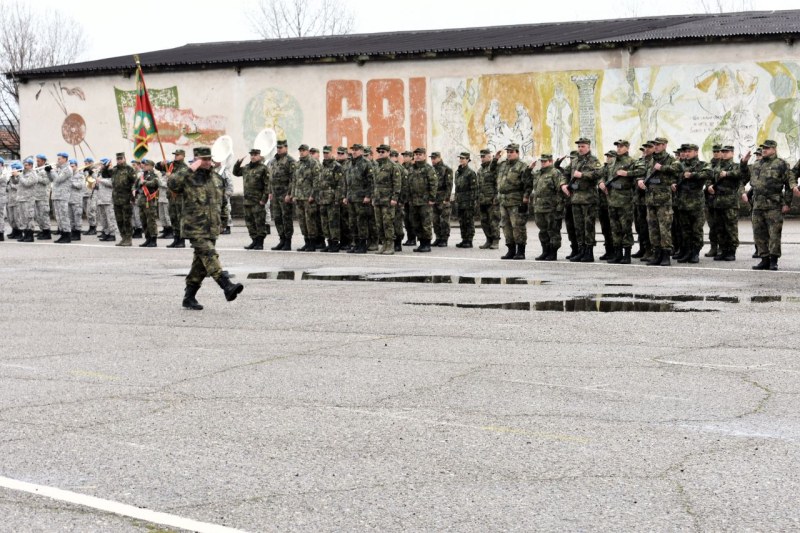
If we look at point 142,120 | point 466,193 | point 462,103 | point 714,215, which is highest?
point 462,103

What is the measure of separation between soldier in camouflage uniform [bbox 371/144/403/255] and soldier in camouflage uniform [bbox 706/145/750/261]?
5.49 meters

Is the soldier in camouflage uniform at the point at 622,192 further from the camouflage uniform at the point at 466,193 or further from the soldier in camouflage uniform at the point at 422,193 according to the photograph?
the camouflage uniform at the point at 466,193

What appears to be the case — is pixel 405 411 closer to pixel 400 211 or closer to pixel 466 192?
pixel 400 211

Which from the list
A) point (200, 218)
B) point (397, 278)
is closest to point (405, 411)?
point (200, 218)

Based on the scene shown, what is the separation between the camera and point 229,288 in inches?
543

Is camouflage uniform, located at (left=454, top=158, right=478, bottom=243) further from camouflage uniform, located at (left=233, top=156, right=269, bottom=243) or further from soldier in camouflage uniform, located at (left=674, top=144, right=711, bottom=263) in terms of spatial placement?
soldier in camouflage uniform, located at (left=674, top=144, right=711, bottom=263)

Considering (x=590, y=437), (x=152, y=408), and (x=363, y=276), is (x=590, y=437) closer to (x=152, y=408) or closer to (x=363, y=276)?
(x=152, y=408)

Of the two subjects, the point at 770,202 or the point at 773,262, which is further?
the point at 770,202

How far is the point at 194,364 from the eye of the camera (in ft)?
32.5

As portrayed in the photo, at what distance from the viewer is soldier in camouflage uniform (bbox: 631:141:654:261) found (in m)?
19.3

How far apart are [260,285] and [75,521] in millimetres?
11088

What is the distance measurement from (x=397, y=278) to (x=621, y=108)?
56.6ft

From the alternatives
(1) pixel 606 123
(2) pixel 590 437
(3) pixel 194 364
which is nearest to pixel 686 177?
(3) pixel 194 364

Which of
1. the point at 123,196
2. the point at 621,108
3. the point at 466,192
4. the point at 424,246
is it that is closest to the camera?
the point at 424,246
